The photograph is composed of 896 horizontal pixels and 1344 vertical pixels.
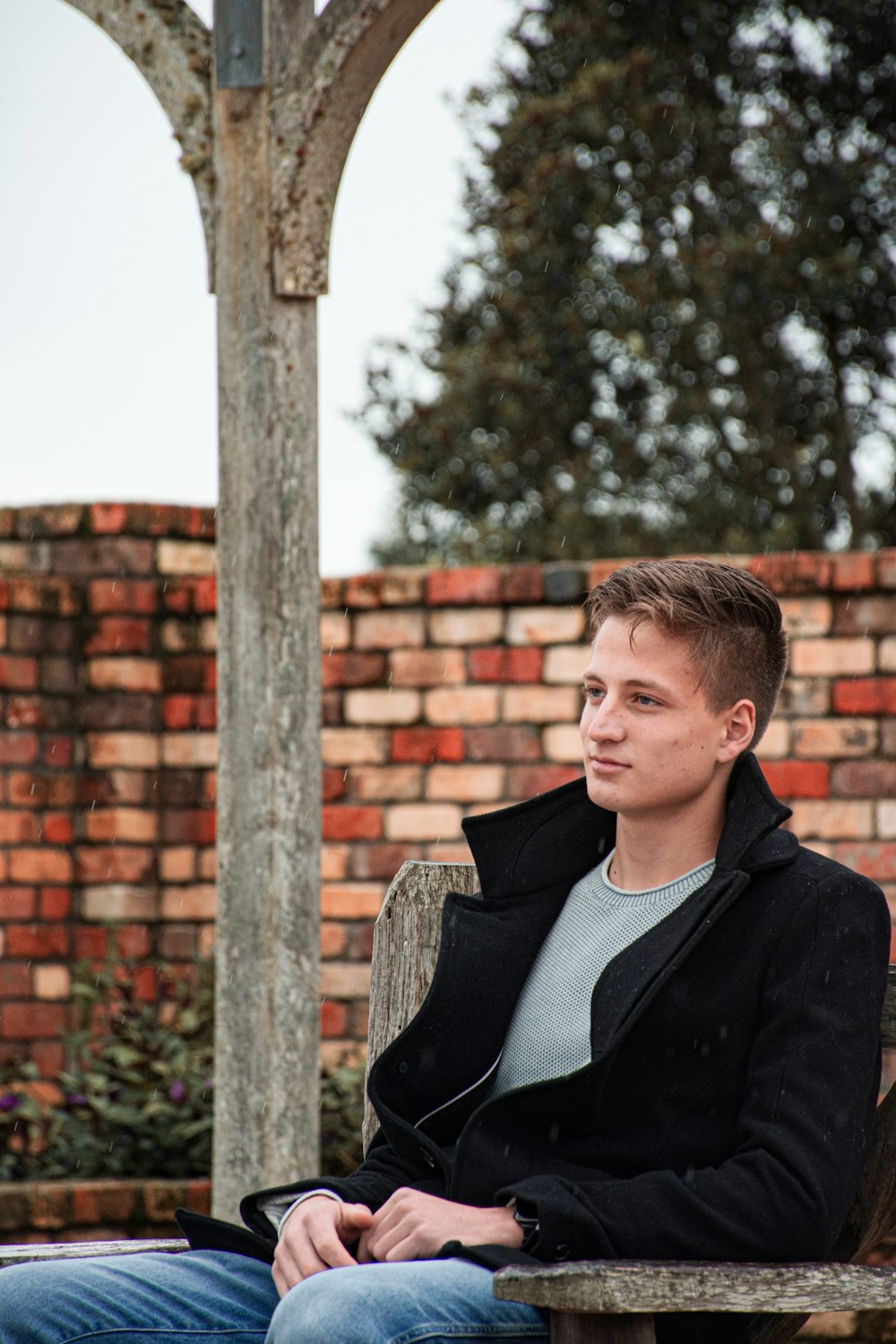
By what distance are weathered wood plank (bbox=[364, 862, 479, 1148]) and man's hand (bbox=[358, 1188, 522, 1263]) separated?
1.61 ft

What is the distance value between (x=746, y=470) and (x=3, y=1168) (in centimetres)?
808

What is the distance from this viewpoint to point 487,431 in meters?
11.7

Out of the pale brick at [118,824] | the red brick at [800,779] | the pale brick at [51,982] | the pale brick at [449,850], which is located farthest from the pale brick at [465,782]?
the pale brick at [51,982]

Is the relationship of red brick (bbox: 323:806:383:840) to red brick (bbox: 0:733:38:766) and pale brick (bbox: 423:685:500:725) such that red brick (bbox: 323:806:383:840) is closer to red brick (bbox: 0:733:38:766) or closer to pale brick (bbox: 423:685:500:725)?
pale brick (bbox: 423:685:500:725)

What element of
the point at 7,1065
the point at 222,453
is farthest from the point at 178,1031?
the point at 222,453

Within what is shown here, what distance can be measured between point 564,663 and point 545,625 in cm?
13

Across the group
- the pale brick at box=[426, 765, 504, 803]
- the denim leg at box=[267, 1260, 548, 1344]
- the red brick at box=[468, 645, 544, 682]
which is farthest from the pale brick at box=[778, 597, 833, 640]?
the denim leg at box=[267, 1260, 548, 1344]

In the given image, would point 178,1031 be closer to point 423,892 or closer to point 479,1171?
point 423,892

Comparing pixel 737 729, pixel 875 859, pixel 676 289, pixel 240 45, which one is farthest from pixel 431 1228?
pixel 676 289

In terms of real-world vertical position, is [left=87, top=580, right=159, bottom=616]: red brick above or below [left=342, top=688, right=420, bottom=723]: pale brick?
above

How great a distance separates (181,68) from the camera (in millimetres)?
3414

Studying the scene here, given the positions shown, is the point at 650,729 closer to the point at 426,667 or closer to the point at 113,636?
the point at 426,667

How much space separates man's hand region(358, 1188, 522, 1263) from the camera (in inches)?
70.9

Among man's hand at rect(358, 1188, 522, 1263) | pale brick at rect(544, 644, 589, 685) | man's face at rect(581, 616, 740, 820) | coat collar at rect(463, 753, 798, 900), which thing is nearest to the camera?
man's hand at rect(358, 1188, 522, 1263)
